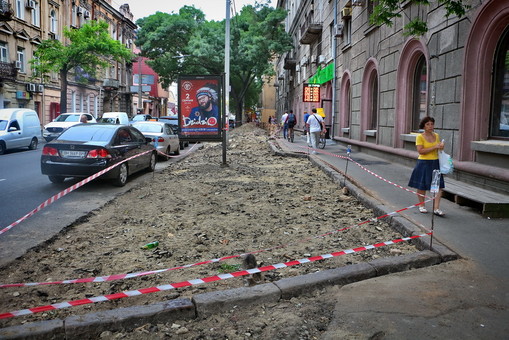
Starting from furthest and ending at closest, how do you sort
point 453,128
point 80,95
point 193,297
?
point 80,95 < point 453,128 < point 193,297

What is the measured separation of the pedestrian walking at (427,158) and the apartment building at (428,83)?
1.74 m

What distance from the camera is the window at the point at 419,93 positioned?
1224 centimetres

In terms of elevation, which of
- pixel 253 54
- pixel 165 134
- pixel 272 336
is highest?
pixel 253 54

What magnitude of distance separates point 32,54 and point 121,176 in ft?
90.2

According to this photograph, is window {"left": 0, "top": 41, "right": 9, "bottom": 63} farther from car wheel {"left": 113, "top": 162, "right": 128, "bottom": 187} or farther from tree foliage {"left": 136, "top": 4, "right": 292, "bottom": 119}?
car wheel {"left": 113, "top": 162, "right": 128, "bottom": 187}

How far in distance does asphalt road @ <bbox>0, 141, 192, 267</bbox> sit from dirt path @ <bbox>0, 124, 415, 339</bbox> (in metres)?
0.27

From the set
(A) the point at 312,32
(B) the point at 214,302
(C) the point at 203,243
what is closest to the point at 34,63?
(A) the point at 312,32

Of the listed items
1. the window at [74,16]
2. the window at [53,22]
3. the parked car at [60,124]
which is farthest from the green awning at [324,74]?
the window at [74,16]

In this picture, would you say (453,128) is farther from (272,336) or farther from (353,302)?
(272,336)

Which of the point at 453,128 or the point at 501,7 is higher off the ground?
the point at 501,7

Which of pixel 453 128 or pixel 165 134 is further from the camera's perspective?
pixel 165 134

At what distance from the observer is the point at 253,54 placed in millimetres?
38219

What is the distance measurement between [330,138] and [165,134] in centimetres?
987

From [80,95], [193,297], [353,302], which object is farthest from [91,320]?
[80,95]
